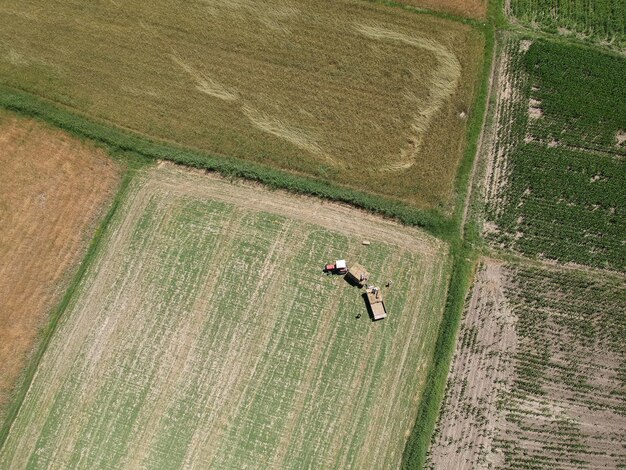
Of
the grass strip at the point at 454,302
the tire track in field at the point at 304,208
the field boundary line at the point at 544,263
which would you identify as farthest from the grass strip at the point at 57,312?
the field boundary line at the point at 544,263

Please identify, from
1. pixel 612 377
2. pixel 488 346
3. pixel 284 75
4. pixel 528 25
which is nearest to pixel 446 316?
pixel 488 346

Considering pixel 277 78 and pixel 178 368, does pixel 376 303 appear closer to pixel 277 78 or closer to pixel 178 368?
pixel 178 368

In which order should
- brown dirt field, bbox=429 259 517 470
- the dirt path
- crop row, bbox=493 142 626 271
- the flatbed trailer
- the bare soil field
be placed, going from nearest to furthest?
brown dirt field, bbox=429 259 517 470, the bare soil field, the flatbed trailer, crop row, bbox=493 142 626 271, the dirt path

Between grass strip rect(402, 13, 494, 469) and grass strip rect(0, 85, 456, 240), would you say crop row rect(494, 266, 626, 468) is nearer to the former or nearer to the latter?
grass strip rect(402, 13, 494, 469)

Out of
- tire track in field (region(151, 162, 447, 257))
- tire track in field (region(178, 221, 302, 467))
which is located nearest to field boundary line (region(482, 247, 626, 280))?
tire track in field (region(151, 162, 447, 257))

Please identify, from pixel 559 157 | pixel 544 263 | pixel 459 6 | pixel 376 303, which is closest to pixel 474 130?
pixel 559 157

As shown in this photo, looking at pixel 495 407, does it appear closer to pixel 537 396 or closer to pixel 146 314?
pixel 537 396
